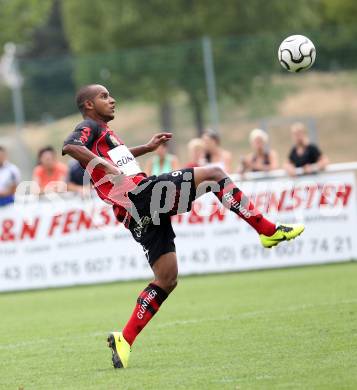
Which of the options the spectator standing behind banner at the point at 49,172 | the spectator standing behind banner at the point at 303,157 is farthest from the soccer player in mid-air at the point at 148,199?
the spectator standing behind banner at the point at 49,172

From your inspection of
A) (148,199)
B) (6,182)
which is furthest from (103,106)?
(6,182)

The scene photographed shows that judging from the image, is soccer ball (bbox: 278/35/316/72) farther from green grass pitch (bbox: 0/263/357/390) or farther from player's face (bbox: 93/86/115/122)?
green grass pitch (bbox: 0/263/357/390)

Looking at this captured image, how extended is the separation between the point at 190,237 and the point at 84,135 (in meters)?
8.56

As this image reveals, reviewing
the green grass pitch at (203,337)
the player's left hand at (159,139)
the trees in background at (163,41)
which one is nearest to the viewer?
the green grass pitch at (203,337)

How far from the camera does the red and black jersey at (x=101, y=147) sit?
26.5ft

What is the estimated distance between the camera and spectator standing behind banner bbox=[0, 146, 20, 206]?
16.5 metres

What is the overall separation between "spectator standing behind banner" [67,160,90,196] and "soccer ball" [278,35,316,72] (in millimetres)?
7084

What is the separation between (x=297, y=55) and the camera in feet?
32.1

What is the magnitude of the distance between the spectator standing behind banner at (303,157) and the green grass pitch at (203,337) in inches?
78.4

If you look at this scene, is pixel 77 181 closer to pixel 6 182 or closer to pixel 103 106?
pixel 6 182

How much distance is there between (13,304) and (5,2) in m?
22.7

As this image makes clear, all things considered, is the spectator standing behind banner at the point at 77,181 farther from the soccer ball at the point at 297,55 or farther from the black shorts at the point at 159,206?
the black shorts at the point at 159,206

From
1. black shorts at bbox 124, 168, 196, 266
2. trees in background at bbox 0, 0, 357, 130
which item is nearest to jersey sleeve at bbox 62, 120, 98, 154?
black shorts at bbox 124, 168, 196, 266

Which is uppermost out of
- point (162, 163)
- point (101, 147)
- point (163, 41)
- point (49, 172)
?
point (163, 41)
